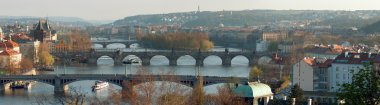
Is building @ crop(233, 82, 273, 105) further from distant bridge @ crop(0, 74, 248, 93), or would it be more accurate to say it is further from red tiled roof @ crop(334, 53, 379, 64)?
distant bridge @ crop(0, 74, 248, 93)

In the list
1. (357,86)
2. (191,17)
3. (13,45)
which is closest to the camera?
(357,86)

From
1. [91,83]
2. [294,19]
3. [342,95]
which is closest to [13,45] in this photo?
[91,83]

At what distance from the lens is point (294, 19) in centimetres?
13000

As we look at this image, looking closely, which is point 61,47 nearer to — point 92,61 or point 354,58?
point 92,61

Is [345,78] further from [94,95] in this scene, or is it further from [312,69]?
[94,95]

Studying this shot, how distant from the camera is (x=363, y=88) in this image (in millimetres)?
6762

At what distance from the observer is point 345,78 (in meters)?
22.5

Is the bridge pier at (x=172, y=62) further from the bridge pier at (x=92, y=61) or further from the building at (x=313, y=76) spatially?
the building at (x=313, y=76)

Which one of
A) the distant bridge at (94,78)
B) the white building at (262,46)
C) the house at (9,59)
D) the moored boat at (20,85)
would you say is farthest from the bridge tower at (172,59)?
the distant bridge at (94,78)

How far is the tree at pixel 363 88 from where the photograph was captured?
672 centimetres

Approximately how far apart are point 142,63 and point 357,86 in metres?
35.8

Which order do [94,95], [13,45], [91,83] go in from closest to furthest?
[94,95]
[91,83]
[13,45]

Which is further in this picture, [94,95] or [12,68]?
[12,68]

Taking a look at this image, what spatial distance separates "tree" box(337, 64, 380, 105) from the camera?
22.0 ft
